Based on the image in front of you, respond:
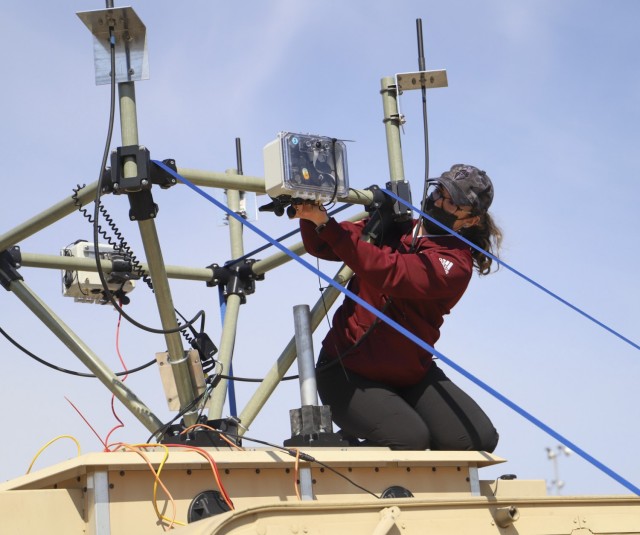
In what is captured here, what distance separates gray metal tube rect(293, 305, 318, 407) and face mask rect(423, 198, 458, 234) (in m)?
0.70

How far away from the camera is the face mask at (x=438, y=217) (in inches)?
212

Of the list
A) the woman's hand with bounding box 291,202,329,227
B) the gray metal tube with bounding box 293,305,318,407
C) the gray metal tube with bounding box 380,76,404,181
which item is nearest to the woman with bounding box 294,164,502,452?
the woman's hand with bounding box 291,202,329,227

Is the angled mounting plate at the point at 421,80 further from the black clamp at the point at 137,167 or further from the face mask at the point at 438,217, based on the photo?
the black clamp at the point at 137,167

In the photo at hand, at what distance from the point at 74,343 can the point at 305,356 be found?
1.41 metres

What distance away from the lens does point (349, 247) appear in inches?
191

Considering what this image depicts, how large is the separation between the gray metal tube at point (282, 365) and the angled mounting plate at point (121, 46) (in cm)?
→ 152

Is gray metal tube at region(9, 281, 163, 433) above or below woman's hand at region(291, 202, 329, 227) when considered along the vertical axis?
below

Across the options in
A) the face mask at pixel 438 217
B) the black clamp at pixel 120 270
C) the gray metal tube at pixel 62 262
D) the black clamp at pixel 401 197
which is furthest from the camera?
the black clamp at pixel 120 270

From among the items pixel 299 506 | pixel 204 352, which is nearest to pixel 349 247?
pixel 204 352

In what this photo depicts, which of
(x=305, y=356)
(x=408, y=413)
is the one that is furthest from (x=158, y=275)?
(x=408, y=413)

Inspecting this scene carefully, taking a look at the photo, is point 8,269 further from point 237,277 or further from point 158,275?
point 237,277

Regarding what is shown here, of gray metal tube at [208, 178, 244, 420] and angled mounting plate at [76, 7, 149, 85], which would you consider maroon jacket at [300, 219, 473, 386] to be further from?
angled mounting plate at [76, 7, 149, 85]

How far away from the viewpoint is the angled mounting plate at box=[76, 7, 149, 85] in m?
5.05

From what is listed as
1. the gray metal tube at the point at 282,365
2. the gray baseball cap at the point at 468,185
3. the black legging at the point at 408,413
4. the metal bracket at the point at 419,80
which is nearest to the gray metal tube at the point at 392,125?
the metal bracket at the point at 419,80
